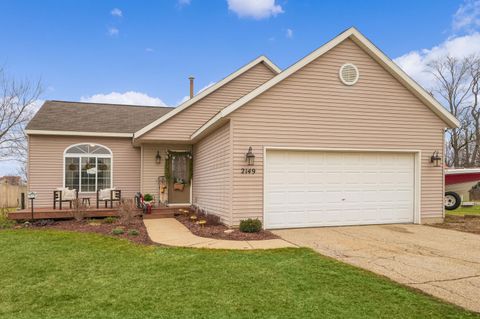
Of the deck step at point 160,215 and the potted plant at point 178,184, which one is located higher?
the potted plant at point 178,184

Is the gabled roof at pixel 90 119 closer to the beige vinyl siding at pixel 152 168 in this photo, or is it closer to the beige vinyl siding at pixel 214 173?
the beige vinyl siding at pixel 152 168

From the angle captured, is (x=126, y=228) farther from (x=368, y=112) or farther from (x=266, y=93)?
(x=368, y=112)

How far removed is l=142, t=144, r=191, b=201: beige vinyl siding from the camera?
1448 cm

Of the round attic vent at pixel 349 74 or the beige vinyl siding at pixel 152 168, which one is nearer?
the round attic vent at pixel 349 74

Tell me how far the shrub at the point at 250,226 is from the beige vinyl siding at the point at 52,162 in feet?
26.7

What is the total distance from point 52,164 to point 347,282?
525 inches

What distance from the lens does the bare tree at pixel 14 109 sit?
75.4 ft

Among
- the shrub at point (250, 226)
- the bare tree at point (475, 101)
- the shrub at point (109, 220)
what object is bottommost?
the shrub at point (109, 220)

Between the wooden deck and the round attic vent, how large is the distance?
755 cm

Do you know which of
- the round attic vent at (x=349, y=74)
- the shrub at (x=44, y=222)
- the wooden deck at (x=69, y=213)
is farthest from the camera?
the wooden deck at (x=69, y=213)

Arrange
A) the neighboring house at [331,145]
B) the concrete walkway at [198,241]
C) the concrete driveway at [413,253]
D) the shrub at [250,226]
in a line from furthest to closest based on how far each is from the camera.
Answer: the neighboring house at [331,145] → the shrub at [250,226] → the concrete walkway at [198,241] → the concrete driveway at [413,253]

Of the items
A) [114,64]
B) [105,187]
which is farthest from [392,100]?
[114,64]

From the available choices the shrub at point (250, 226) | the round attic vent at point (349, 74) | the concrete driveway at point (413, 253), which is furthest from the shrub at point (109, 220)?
the round attic vent at point (349, 74)

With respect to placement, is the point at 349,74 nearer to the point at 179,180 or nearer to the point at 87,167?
the point at 179,180
